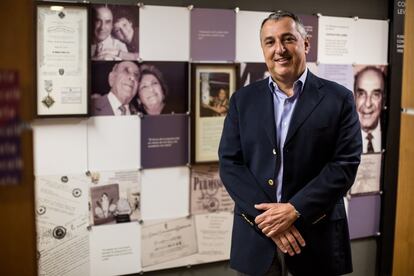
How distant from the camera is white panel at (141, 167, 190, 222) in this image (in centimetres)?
242

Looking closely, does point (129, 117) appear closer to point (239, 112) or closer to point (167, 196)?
point (167, 196)

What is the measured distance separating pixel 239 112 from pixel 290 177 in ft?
1.02

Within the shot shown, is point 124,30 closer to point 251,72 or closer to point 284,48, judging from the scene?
point 251,72

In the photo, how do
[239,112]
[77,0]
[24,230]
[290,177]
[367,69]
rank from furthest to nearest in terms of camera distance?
[367,69], [77,0], [239,112], [290,177], [24,230]

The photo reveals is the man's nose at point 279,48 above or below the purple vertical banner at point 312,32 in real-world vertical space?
below

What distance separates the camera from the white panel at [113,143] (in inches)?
89.8

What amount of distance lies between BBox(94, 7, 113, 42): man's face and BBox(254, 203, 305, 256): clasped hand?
1.07m

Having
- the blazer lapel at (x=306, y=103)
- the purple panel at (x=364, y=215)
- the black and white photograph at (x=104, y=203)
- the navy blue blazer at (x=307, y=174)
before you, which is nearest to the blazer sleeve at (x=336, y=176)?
the navy blue blazer at (x=307, y=174)

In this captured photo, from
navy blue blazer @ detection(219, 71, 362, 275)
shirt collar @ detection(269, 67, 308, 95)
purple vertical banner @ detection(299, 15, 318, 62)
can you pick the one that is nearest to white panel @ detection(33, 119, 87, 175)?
navy blue blazer @ detection(219, 71, 362, 275)

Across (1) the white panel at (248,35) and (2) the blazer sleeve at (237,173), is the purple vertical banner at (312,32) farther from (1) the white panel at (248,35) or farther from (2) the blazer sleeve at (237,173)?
(2) the blazer sleeve at (237,173)

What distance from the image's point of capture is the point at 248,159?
6.01 ft

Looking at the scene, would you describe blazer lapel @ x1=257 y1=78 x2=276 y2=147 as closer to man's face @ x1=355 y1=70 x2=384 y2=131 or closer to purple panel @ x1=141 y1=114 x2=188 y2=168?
purple panel @ x1=141 y1=114 x2=188 y2=168

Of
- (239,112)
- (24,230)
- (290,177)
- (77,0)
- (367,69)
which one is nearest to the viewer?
(24,230)

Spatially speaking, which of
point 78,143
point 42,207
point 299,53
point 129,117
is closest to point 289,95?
point 299,53
